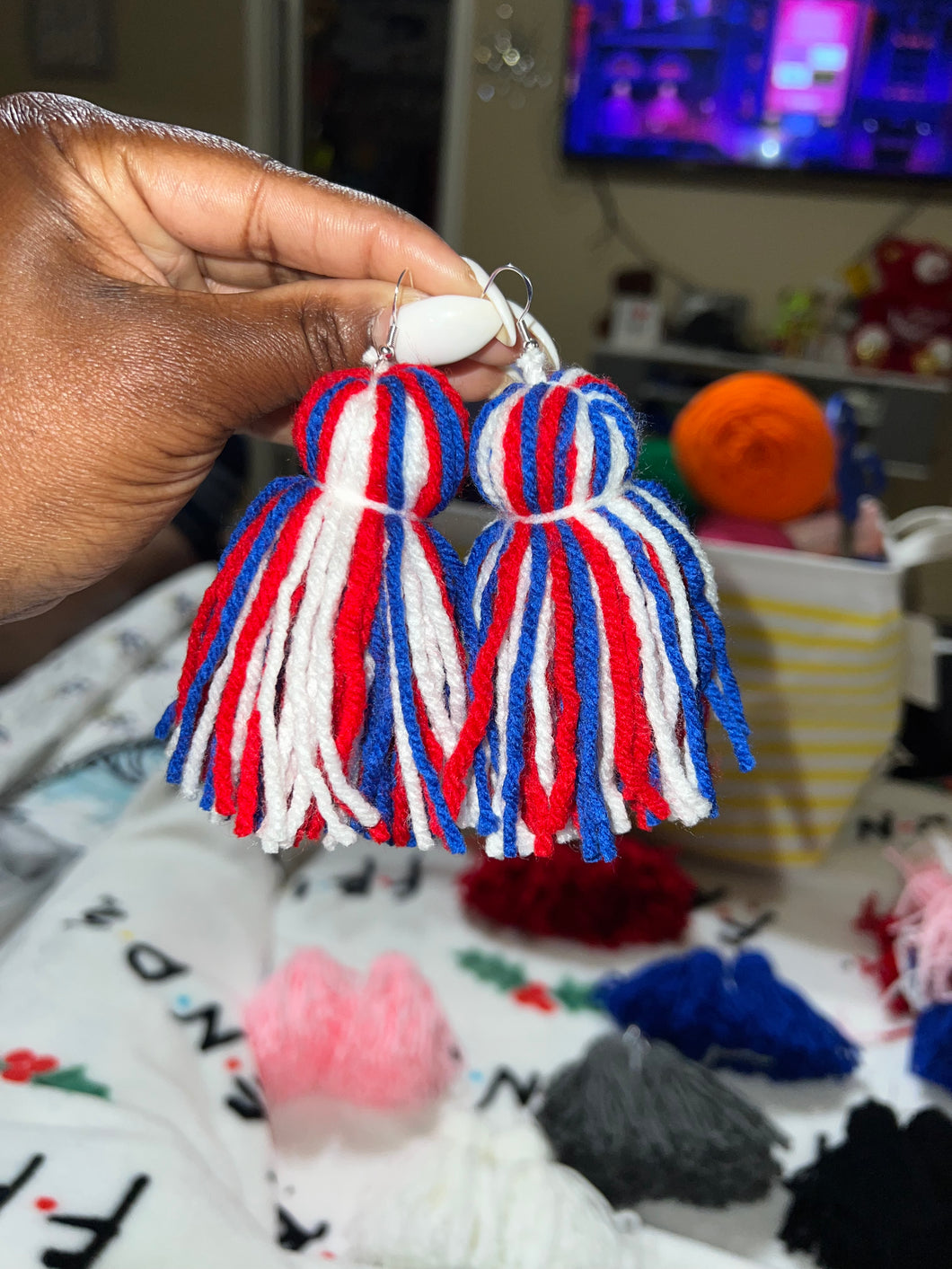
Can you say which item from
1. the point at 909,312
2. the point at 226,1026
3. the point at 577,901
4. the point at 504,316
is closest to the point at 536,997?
the point at 577,901

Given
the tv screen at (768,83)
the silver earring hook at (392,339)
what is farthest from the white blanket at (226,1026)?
the tv screen at (768,83)

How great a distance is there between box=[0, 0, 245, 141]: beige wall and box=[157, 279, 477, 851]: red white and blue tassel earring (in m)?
0.23

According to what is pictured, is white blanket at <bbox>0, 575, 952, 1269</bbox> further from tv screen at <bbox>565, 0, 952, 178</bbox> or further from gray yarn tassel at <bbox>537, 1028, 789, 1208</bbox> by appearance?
tv screen at <bbox>565, 0, 952, 178</bbox>

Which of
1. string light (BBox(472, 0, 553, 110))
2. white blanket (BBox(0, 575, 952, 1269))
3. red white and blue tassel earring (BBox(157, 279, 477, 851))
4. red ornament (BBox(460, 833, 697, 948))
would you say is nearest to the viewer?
red white and blue tassel earring (BBox(157, 279, 477, 851))

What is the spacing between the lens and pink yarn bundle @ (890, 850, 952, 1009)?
0.57m

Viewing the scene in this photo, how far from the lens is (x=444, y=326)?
0.30 meters

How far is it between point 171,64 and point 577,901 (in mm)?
528

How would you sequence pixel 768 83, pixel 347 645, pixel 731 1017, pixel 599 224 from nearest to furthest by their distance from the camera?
pixel 347 645
pixel 731 1017
pixel 768 83
pixel 599 224

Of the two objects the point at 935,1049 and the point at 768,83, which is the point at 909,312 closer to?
the point at 768,83

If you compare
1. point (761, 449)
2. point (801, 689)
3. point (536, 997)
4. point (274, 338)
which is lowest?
A: point (536, 997)

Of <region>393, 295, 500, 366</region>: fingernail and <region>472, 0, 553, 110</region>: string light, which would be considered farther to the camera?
<region>472, 0, 553, 110</region>: string light

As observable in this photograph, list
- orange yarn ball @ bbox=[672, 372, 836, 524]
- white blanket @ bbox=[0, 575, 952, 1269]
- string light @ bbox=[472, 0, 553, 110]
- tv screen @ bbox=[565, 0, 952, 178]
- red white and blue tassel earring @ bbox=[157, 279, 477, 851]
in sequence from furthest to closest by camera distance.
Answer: string light @ bbox=[472, 0, 553, 110]
tv screen @ bbox=[565, 0, 952, 178]
orange yarn ball @ bbox=[672, 372, 836, 524]
white blanket @ bbox=[0, 575, 952, 1269]
red white and blue tassel earring @ bbox=[157, 279, 477, 851]

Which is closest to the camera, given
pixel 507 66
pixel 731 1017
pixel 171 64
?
pixel 171 64

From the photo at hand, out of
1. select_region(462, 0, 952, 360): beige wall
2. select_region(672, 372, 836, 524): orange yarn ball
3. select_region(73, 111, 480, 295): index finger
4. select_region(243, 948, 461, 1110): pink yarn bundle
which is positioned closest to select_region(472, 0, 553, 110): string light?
select_region(462, 0, 952, 360): beige wall
